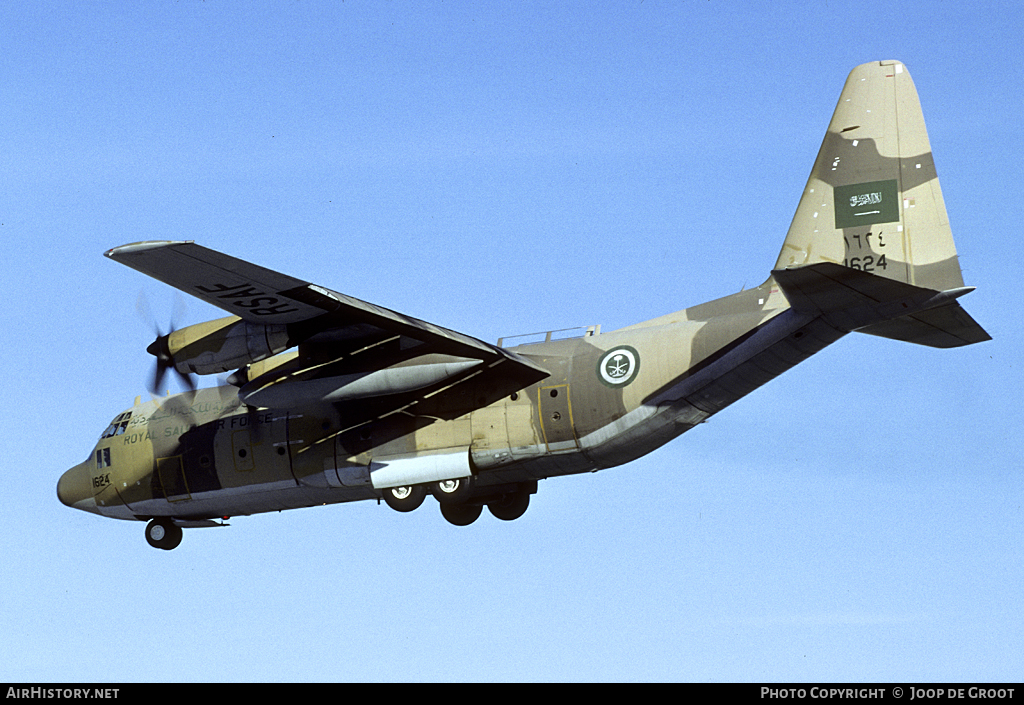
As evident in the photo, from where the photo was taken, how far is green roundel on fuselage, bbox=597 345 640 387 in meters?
23.1

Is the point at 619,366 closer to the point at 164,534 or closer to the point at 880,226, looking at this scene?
the point at 880,226

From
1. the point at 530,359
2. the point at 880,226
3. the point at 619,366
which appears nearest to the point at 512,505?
the point at 530,359

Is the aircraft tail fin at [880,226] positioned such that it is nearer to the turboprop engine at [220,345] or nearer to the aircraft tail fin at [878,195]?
the aircraft tail fin at [878,195]

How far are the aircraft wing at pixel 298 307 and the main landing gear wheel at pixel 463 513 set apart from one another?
13.5ft

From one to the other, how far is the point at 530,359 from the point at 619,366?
6.44ft

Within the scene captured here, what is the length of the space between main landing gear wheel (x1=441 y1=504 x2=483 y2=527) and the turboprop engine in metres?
5.91

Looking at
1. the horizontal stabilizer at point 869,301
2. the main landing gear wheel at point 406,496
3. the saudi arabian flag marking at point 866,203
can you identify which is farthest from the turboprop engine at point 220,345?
the saudi arabian flag marking at point 866,203

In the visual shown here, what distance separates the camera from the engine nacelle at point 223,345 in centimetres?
2267

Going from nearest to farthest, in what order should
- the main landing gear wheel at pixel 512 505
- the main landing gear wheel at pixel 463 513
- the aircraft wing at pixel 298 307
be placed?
the aircraft wing at pixel 298 307 < the main landing gear wheel at pixel 512 505 < the main landing gear wheel at pixel 463 513

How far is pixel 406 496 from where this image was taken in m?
24.2

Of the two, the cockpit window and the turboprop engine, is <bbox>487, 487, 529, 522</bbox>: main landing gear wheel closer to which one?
the turboprop engine
